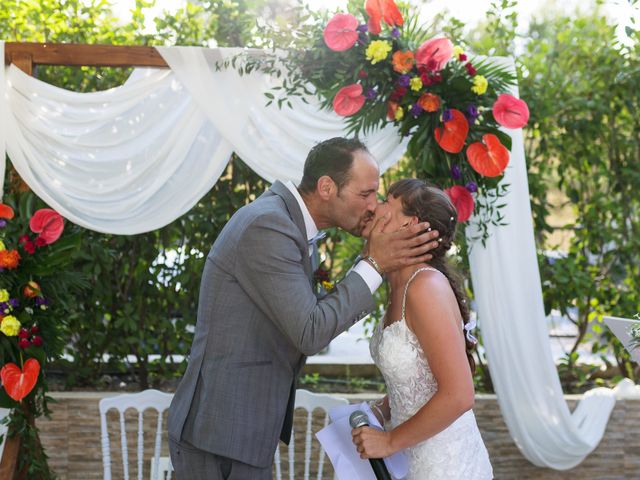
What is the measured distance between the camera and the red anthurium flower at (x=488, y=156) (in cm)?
353

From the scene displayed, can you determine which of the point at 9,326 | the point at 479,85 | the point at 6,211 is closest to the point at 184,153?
the point at 6,211

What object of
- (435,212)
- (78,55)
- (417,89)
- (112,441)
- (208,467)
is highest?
(78,55)

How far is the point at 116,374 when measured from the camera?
5055 millimetres

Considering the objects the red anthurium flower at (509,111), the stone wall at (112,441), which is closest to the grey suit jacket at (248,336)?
the red anthurium flower at (509,111)

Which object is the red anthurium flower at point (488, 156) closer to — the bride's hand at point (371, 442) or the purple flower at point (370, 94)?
the purple flower at point (370, 94)

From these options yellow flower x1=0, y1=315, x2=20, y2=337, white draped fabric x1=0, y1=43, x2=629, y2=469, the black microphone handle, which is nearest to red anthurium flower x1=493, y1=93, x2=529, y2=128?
white draped fabric x1=0, y1=43, x2=629, y2=469

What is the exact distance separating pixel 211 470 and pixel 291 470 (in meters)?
1.11

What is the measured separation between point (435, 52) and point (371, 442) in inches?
65.9

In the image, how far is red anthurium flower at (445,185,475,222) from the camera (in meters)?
3.52

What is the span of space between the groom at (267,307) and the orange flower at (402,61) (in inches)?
37.4

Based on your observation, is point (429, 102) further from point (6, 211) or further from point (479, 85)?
point (6, 211)

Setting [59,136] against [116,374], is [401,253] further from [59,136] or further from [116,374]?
[116,374]

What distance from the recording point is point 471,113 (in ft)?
11.6

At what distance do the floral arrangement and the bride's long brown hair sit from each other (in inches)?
39.7
